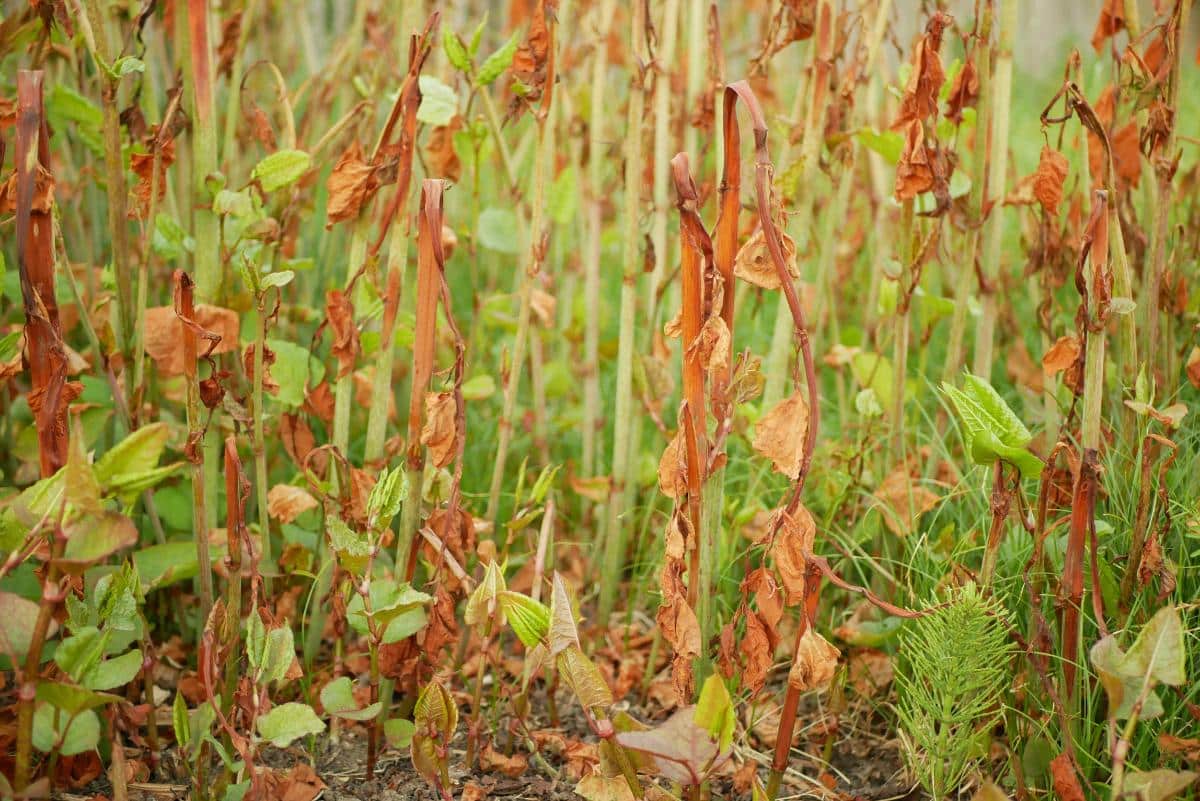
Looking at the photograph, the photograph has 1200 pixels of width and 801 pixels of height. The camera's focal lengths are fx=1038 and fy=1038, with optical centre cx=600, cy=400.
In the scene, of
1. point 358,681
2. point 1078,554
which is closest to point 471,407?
point 358,681

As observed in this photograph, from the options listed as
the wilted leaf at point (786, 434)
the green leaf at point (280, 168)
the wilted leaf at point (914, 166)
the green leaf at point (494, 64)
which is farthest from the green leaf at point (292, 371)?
the wilted leaf at point (914, 166)

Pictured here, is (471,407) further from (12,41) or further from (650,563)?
(12,41)

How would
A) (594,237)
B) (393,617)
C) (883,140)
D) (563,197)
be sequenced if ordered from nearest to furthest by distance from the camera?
(393,617), (883,140), (594,237), (563,197)

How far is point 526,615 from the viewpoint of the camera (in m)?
1.07

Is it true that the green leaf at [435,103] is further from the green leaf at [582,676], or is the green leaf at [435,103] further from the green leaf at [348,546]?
→ the green leaf at [582,676]

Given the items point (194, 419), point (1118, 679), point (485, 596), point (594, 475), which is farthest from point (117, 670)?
point (1118, 679)

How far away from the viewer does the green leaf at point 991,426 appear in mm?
1029

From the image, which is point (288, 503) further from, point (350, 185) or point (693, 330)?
point (693, 330)

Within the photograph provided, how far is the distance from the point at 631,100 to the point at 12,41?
810mm

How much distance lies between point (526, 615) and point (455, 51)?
0.71m

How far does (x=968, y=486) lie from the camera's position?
4.95 ft

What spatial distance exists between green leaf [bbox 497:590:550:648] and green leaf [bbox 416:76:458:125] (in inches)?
22.6

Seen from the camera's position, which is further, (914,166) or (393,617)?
(914,166)

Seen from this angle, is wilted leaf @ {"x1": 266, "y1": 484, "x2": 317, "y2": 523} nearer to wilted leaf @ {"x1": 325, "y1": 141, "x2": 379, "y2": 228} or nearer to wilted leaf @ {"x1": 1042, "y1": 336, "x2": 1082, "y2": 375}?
wilted leaf @ {"x1": 325, "y1": 141, "x2": 379, "y2": 228}
